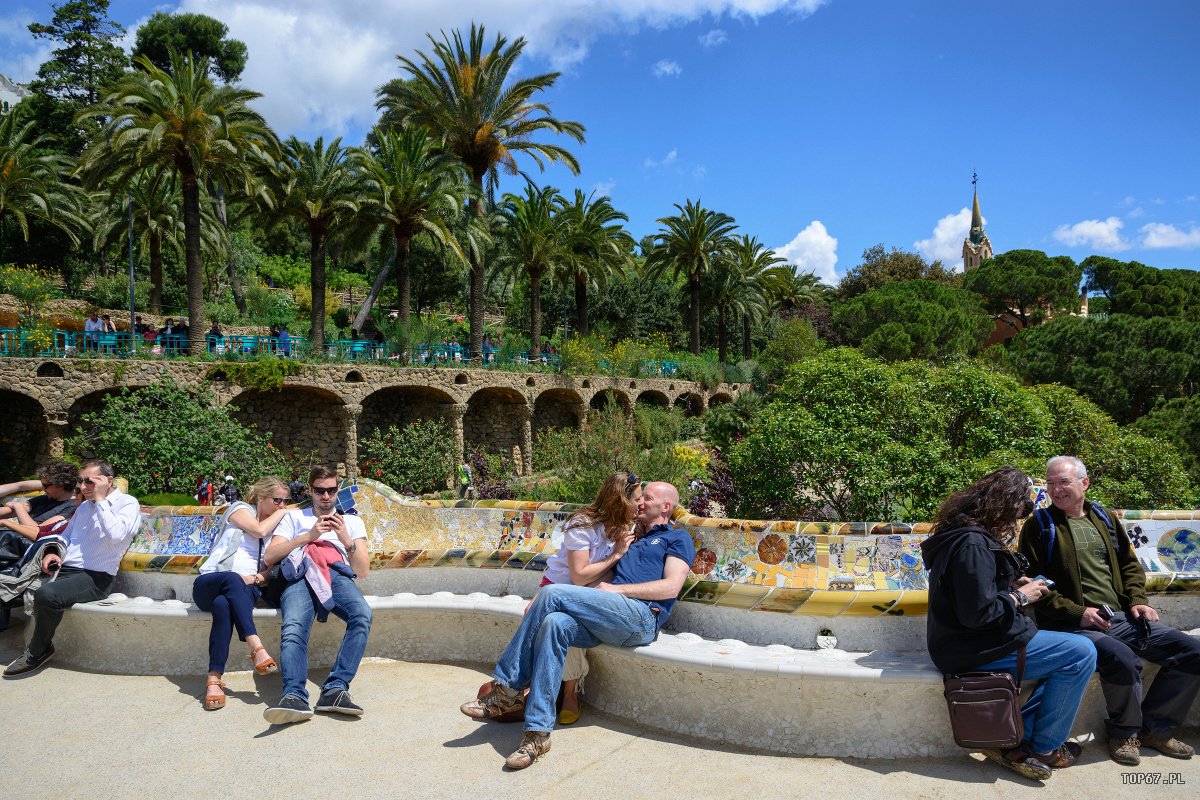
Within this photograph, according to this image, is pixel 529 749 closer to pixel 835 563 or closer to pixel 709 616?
pixel 709 616

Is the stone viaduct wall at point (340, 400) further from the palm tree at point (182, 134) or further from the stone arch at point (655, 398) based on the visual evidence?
the palm tree at point (182, 134)

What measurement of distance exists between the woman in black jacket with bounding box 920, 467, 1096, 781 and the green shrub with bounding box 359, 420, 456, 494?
769 inches

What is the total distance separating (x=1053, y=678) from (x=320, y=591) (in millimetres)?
3514

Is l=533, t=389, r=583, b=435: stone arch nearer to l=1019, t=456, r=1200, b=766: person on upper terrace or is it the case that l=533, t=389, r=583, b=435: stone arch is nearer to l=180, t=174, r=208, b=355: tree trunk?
l=180, t=174, r=208, b=355: tree trunk

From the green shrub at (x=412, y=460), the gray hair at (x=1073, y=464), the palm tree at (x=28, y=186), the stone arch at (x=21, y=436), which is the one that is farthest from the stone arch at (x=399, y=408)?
the gray hair at (x=1073, y=464)

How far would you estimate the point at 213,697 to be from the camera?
3.94 metres

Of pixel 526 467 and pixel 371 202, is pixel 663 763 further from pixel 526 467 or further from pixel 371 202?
pixel 526 467

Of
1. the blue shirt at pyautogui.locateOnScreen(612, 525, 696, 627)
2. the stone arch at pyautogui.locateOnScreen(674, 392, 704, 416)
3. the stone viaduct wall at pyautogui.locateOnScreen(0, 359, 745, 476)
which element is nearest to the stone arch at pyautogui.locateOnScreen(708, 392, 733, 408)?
the stone arch at pyautogui.locateOnScreen(674, 392, 704, 416)

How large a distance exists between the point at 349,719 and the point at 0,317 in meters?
24.3

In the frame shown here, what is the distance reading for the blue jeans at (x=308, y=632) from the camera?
383cm

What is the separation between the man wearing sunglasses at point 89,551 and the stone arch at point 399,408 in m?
19.6

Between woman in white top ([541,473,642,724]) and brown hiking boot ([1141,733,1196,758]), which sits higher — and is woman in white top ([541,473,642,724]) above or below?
above

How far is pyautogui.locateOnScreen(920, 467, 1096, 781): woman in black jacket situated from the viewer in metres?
3.11

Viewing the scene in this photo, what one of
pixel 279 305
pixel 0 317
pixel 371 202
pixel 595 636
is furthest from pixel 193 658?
pixel 279 305
